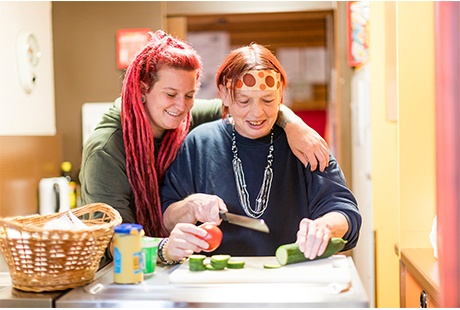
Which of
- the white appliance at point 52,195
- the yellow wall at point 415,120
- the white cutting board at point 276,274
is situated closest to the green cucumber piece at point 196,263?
the white cutting board at point 276,274

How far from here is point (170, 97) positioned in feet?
5.93

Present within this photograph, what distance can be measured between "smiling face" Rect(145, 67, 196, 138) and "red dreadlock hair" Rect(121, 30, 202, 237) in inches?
0.8

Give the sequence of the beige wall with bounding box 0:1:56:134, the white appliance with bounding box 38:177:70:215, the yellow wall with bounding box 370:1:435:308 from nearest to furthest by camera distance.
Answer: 1. the yellow wall with bounding box 370:1:435:308
2. the beige wall with bounding box 0:1:56:134
3. the white appliance with bounding box 38:177:70:215

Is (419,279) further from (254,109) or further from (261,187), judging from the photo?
(254,109)

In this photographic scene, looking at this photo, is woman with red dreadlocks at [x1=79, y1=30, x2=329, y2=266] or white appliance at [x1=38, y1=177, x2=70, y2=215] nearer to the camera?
woman with red dreadlocks at [x1=79, y1=30, x2=329, y2=266]

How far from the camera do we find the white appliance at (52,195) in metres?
3.40

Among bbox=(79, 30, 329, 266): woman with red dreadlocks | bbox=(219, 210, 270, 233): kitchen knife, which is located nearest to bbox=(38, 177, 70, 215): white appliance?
bbox=(79, 30, 329, 266): woman with red dreadlocks

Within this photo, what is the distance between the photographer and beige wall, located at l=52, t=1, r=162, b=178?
12.5 ft

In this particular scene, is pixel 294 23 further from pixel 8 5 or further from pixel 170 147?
pixel 170 147

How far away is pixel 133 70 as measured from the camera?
5.95 ft

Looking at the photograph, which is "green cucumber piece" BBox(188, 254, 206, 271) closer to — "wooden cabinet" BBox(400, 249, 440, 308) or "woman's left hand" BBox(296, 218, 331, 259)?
"woman's left hand" BBox(296, 218, 331, 259)

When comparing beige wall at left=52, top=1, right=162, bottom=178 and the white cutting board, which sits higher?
beige wall at left=52, top=1, right=162, bottom=178

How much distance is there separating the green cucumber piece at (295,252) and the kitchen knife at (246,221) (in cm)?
6

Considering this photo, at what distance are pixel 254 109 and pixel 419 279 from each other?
744 mm
